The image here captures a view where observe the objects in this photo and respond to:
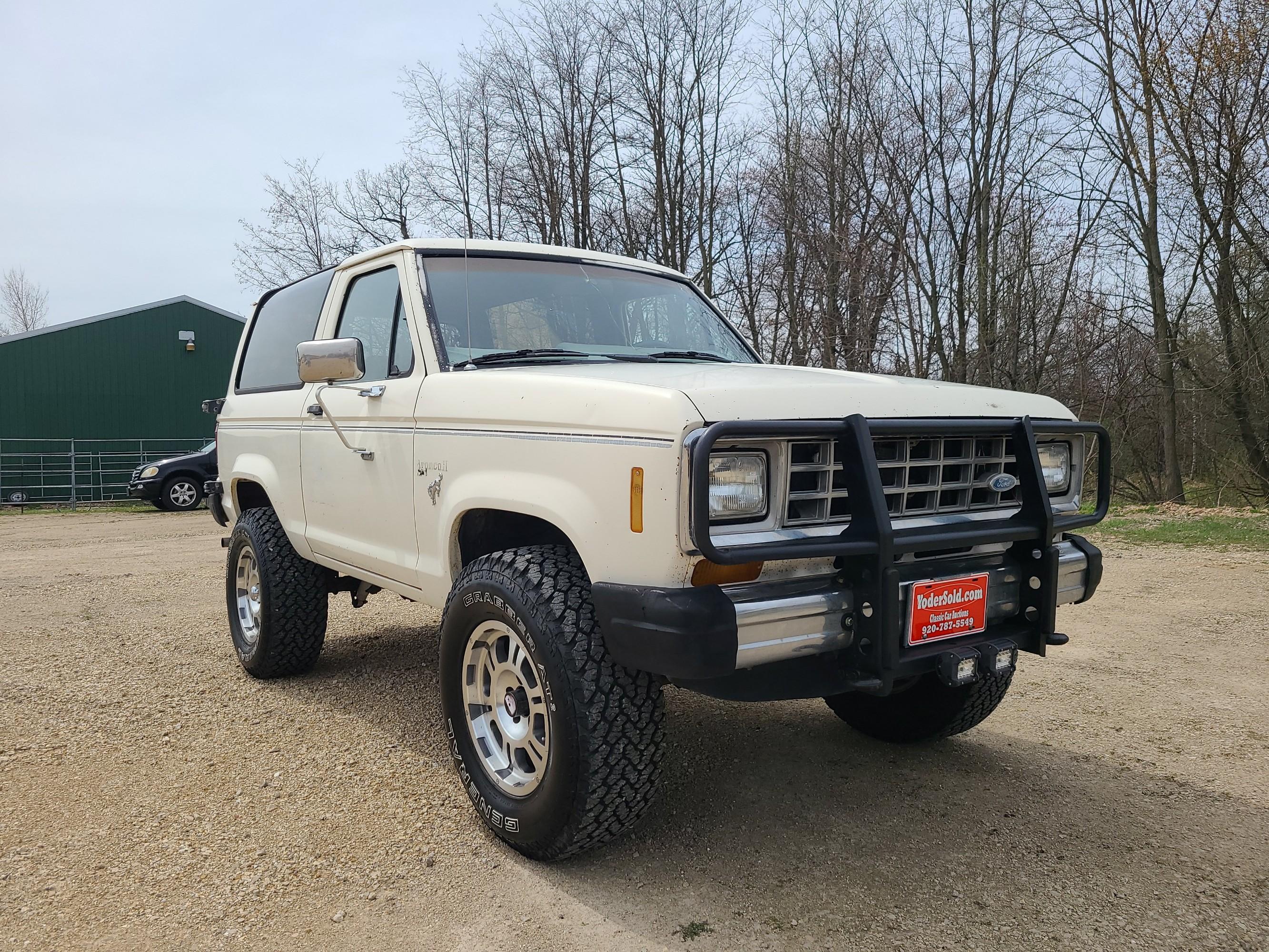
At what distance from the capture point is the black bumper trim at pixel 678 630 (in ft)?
7.23

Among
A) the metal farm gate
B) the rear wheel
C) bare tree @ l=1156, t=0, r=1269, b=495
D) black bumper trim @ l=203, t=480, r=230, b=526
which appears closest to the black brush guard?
black bumper trim @ l=203, t=480, r=230, b=526

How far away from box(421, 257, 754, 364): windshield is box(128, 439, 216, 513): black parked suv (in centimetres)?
1442

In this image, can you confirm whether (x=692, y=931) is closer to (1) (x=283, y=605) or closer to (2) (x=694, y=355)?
(2) (x=694, y=355)

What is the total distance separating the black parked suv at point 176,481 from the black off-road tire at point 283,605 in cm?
1298

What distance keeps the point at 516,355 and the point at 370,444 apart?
2.49ft

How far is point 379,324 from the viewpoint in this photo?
3814 millimetres

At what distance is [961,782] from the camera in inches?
133

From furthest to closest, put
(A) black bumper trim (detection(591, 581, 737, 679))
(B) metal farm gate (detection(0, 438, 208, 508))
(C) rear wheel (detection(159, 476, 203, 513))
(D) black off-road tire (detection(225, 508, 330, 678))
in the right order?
(B) metal farm gate (detection(0, 438, 208, 508)), (C) rear wheel (detection(159, 476, 203, 513)), (D) black off-road tire (detection(225, 508, 330, 678)), (A) black bumper trim (detection(591, 581, 737, 679))

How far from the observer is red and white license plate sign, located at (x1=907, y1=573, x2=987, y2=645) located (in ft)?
8.27

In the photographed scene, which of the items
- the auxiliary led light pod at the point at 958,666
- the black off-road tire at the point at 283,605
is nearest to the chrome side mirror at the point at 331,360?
the black off-road tire at the point at 283,605

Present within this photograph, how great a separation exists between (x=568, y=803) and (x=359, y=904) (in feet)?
2.17

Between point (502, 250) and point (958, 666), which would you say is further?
point (502, 250)

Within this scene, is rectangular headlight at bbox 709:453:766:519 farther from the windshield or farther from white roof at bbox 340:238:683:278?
white roof at bbox 340:238:683:278

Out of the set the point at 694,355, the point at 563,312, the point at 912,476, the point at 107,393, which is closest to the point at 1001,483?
the point at 912,476
